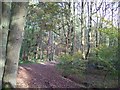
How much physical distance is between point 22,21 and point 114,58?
4456mm

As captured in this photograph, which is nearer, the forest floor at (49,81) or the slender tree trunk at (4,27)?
the slender tree trunk at (4,27)

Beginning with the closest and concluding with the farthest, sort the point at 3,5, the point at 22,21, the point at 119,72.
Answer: the point at 3,5
the point at 22,21
the point at 119,72

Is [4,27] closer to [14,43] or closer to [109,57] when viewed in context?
[14,43]

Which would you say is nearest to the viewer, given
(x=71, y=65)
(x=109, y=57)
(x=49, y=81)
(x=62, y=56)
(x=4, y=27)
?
(x=4, y=27)

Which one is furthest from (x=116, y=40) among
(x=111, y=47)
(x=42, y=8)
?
(x=42, y=8)

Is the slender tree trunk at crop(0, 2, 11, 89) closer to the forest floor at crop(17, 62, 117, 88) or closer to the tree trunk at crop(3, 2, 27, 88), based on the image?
the tree trunk at crop(3, 2, 27, 88)

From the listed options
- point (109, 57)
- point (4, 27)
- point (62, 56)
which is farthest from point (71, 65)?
point (4, 27)

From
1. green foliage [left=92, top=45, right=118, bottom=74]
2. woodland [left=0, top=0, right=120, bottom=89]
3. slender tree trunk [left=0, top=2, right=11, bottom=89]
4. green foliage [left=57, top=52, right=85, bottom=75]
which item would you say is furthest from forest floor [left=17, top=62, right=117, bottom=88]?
slender tree trunk [left=0, top=2, right=11, bottom=89]

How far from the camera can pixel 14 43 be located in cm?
461

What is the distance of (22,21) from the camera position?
4.70 meters

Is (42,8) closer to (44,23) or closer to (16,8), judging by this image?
(44,23)

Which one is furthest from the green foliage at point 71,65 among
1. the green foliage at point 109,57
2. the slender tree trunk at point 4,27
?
the slender tree trunk at point 4,27

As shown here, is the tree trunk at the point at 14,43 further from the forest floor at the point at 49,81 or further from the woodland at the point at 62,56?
the forest floor at the point at 49,81

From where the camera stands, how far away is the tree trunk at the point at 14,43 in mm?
4570
